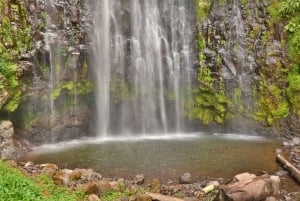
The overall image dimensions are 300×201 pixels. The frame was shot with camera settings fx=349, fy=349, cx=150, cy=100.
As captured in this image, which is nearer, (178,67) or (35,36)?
(35,36)

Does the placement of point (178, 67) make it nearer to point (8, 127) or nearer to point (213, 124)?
point (213, 124)

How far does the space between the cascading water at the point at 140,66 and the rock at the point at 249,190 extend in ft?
36.8

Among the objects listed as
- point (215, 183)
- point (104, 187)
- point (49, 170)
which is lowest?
point (215, 183)

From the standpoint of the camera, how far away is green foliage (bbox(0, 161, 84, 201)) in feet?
27.1

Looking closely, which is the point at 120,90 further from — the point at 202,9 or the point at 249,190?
the point at 249,190

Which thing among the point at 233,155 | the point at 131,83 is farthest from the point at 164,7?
the point at 233,155

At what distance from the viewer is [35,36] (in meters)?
18.1

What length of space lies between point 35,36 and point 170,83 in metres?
8.75

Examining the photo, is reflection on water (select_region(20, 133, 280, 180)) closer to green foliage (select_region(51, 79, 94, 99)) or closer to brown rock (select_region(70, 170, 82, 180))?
brown rock (select_region(70, 170, 82, 180))

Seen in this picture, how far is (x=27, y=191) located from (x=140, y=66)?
14.3m

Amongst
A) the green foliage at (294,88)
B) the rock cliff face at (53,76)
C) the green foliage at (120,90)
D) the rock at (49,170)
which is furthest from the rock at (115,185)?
the green foliage at (294,88)

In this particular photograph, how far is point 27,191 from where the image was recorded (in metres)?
8.62

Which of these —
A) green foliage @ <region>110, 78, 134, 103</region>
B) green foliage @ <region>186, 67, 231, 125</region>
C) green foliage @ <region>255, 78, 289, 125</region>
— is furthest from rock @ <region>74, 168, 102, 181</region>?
green foliage @ <region>255, 78, 289, 125</region>

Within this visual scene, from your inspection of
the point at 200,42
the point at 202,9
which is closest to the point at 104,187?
the point at 200,42
